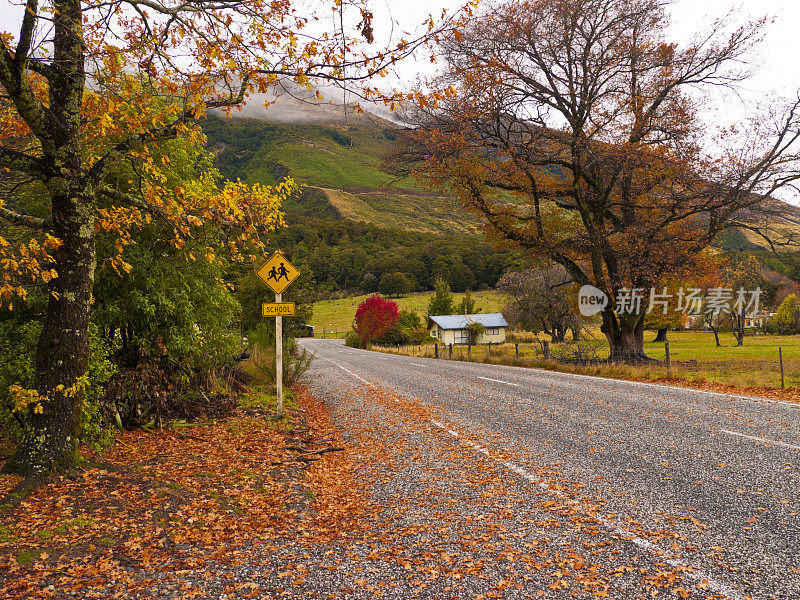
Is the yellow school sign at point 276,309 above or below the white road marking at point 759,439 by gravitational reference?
above

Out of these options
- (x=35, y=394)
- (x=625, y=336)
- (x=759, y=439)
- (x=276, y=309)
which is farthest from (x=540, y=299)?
(x=35, y=394)

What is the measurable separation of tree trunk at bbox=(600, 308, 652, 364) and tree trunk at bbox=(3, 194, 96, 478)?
59.1ft

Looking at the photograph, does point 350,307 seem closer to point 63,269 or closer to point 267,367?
point 267,367

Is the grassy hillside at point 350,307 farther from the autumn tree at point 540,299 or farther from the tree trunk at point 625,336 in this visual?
the tree trunk at point 625,336

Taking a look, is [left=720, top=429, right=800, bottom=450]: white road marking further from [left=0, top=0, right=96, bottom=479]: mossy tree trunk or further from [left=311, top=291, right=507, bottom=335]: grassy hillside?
[left=311, top=291, right=507, bottom=335]: grassy hillside

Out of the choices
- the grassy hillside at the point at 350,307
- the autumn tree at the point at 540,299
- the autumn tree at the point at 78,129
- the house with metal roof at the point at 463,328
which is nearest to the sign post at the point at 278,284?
the autumn tree at the point at 78,129

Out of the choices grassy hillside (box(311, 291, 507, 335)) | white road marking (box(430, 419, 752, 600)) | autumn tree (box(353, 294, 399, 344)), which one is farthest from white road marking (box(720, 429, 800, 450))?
grassy hillside (box(311, 291, 507, 335))

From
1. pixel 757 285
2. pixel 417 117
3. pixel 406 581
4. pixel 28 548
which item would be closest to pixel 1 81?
pixel 28 548

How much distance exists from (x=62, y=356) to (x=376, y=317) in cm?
4978

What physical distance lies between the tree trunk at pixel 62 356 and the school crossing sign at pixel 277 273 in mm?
4302

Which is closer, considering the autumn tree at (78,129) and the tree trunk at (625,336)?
the autumn tree at (78,129)

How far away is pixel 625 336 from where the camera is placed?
18.8 meters

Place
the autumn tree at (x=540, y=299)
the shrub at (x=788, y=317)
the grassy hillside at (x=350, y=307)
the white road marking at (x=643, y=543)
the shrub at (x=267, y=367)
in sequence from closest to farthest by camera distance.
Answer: the white road marking at (x=643, y=543) < the shrub at (x=267, y=367) < the autumn tree at (x=540, y=299) < the shrub at (x=788, y=317) < the grassy hillside at (x=350, y=307)

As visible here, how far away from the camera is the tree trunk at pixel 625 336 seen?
18.4m
